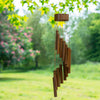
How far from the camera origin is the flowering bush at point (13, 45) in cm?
1637

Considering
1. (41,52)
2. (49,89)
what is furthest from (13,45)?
(41,52)

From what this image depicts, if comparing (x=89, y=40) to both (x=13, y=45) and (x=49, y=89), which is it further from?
(x=49, y=89)

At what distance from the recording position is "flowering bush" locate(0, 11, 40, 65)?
645 inches

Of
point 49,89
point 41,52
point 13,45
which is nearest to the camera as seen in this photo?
point 49,89

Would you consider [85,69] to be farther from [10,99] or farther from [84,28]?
[10,99]

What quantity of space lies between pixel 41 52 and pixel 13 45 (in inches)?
735

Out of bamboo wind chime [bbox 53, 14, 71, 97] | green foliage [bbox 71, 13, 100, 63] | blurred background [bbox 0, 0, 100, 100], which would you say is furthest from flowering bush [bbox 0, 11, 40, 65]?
green foliage [bbox 71, 13, 100, 63]

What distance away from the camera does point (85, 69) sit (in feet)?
79.5

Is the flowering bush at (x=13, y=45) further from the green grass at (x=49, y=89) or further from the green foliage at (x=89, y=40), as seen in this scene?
the green foliage at (x=89, y=40)

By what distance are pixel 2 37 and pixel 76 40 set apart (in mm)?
16646

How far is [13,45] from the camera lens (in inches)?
648

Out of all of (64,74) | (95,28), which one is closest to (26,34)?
(64,74)

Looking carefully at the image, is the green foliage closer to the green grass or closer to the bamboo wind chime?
the green grass

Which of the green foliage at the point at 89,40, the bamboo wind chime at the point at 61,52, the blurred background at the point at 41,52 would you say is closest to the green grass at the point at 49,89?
the blurred background at the point at 41,52
